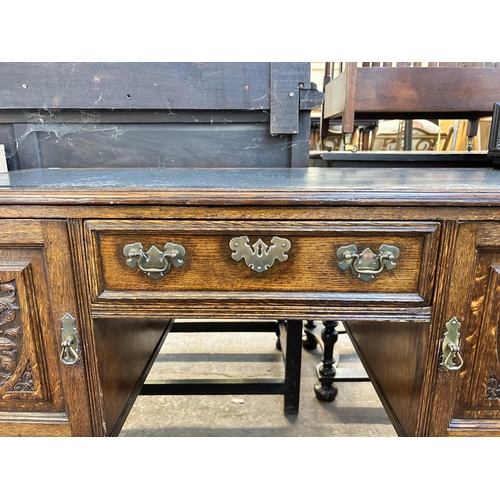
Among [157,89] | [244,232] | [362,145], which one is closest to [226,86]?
[157,89]

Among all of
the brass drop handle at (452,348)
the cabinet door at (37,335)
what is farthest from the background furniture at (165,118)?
the brass drop handle at (452,348)

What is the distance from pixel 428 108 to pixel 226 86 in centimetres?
74

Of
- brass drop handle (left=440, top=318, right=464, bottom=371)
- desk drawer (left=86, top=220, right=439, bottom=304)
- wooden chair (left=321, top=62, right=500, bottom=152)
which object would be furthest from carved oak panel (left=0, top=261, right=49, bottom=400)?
wooden chair (left=321, top=62, right=500, bottom=152)

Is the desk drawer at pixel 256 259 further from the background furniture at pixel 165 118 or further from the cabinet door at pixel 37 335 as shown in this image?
the background furniture at pixel 165 118

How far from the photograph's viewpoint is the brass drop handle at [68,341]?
73 centimetres

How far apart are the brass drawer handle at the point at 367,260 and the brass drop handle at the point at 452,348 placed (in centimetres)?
17

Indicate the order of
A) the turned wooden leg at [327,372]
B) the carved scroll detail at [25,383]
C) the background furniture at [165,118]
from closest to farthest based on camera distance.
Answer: the carved scroll detail at [25,383] < the background furniture at [165,118] < the turned wooden leg at [327,372]

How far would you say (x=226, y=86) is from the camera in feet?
3.79

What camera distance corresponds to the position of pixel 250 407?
1.41 metres

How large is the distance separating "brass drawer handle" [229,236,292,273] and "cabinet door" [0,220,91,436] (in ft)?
1.06

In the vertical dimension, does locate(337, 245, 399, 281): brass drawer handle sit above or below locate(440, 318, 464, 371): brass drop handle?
above

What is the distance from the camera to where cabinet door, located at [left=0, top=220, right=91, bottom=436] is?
2.29 ft

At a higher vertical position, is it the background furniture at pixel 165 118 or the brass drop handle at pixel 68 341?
the background furniture at pixel 165 118

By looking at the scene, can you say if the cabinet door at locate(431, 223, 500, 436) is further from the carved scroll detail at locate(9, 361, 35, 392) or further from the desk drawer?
the carved scroll detail at locate(9, 361, 35, 392)
